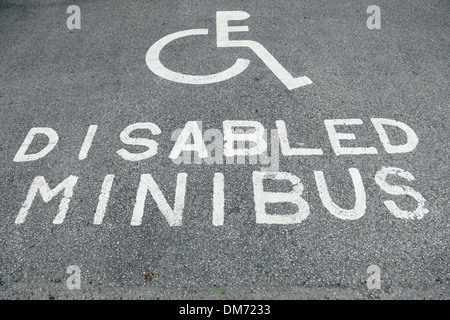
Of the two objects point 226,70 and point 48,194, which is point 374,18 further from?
point 48,194

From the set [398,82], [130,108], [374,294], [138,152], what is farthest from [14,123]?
[398,82]

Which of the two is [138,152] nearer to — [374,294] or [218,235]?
[218,235]

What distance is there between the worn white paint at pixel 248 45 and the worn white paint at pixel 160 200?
1.97m

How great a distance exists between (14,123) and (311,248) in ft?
11.2

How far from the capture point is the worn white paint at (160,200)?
281 cm

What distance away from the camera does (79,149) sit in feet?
11.3

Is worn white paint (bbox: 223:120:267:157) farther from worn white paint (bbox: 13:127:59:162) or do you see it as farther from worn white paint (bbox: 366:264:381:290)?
worn white paint (bbox: 13:127:59:162)

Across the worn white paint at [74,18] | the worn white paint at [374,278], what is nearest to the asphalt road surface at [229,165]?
the worn white paint at [374,278]

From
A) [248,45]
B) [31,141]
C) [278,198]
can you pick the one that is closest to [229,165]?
[278,198]

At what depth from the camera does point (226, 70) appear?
448cm

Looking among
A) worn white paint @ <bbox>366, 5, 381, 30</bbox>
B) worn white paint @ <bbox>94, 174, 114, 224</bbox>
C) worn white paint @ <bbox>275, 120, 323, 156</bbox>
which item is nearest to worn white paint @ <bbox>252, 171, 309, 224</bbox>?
worn white paint @ <bbox>275, 120, 323, 156</bbox>

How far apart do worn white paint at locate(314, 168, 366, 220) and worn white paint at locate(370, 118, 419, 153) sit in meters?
0.52

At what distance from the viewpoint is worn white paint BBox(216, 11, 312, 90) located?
13.9ft

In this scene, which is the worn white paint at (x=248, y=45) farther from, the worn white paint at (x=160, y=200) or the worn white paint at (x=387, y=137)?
the worn white paint at (x=160, y=200)
